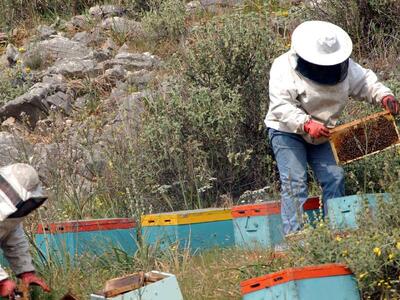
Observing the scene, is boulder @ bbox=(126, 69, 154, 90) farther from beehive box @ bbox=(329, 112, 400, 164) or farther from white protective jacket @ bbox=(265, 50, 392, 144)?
beehive box @ bbox=(329, 112, 400, 164)

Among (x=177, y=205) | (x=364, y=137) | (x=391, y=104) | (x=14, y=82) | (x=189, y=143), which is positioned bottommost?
(x=14, y=82)

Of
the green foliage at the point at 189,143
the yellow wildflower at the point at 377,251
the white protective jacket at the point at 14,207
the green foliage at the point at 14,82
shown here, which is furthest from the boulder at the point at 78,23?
the yellow wildflower at the point at 377,251

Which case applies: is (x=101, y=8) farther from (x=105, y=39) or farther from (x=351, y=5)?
(x=351, y=5)

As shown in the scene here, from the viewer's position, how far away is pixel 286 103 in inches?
280

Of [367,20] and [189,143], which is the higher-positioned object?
[189,143]

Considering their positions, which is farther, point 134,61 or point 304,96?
point 134,61

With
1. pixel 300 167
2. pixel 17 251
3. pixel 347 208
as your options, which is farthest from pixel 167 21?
pixel 17 251

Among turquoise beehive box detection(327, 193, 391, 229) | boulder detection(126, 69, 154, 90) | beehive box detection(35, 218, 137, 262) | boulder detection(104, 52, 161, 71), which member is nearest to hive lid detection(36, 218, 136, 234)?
beehive box detection(35, 218, 137, 262)

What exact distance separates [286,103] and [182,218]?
111 cm

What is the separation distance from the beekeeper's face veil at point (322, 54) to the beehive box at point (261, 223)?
884 mm

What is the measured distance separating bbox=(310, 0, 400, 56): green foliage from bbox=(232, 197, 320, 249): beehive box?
377 centimetres

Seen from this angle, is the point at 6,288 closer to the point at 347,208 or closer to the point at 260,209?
the point at 260,209

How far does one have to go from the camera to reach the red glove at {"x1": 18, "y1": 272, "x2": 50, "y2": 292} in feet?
20.3

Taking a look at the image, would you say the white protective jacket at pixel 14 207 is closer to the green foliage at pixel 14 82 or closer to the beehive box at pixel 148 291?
the beehive box at pixel 148 291
